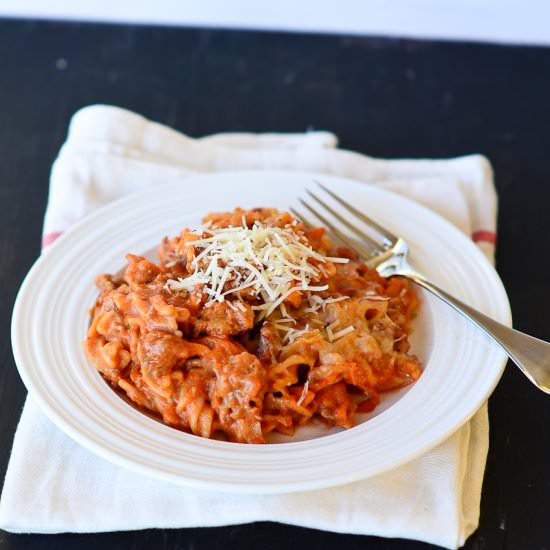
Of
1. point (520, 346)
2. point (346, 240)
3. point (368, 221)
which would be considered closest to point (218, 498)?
point (520, 346)

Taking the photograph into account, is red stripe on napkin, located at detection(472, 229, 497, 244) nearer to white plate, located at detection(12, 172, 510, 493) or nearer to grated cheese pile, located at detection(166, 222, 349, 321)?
white plate, located at detection(12, 172, 510, 493)

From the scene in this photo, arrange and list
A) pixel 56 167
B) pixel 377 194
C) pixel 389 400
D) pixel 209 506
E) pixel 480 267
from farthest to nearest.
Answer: pixel 56 167, pixel 377 194, pixel 480 267, pixel 389 400, pixel 209 506

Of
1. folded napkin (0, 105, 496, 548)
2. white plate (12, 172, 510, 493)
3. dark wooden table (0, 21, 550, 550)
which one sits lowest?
folded napkin (0, 105, 496, 548)

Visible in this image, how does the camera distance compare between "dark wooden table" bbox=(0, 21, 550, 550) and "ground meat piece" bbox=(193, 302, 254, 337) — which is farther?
"dark wooden table" bbox=(0, 21, 550, 550)

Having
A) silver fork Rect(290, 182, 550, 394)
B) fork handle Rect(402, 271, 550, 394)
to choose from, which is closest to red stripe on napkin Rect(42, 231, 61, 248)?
silver fork Rect(290, 182, 550, 394)

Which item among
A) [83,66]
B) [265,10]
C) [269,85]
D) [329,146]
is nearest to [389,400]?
[329,146]

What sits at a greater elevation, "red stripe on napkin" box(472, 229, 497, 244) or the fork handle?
"red stripe on napkin" box(472, 229, 497, 244)

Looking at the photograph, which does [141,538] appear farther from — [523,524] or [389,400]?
[523,524]

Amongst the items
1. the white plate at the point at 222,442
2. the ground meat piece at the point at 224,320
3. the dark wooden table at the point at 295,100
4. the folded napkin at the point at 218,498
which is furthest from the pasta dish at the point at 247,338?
the dark wooden table at the point at 295,100
